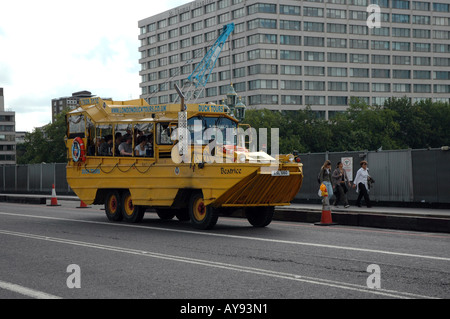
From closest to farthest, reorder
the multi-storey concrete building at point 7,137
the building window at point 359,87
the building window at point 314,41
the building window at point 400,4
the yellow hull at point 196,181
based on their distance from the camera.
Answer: the yellow hull at point 196,181, the building window at point 314,41, the building window at point 359,87, the building window at point 400,4, the multi-storey concrete building at point 7,137

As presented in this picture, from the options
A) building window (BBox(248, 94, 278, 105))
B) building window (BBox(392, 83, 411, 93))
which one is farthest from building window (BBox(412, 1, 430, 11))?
Answer: building window (BBox(248, 94, 278, 105))

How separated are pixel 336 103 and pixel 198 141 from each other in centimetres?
10575

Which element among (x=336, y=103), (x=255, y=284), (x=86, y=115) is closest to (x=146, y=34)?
(x=336, y=103)

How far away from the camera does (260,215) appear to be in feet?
54.7

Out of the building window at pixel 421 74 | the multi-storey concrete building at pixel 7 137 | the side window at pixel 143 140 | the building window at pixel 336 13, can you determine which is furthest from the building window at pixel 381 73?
the side window at pixel 143 140

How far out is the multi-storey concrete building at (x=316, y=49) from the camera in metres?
113

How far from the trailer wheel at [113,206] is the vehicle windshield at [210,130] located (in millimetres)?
3503

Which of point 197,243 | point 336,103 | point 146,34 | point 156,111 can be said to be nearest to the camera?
point 197,243

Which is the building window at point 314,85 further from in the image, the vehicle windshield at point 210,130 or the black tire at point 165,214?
the vehicle windshield at point 210,130

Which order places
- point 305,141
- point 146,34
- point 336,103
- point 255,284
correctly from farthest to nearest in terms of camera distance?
point 146,34, point 336,103, point 305,141, point 255,284

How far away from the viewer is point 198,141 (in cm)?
1612

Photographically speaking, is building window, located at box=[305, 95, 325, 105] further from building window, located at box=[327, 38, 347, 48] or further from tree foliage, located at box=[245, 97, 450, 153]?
tree foliage, located at box=[245, 97, 450, 153]

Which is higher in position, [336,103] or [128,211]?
[336,103]

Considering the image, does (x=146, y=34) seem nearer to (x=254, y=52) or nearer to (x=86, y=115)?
(x=254, y=52)
